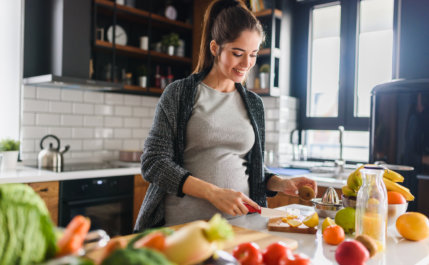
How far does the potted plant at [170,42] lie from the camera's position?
3.95m

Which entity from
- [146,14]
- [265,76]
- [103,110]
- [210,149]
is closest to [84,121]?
[103,110]

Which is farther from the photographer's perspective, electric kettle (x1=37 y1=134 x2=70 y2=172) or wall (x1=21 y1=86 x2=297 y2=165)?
wall (x1=21 y1=86 x2=297 y2=165)

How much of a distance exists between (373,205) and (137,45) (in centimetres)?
328

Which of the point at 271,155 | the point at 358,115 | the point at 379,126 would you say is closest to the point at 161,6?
the point at 271,155

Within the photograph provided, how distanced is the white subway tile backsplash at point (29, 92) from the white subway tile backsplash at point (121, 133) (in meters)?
0.85

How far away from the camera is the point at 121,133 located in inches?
151

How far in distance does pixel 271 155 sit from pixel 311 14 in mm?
1544

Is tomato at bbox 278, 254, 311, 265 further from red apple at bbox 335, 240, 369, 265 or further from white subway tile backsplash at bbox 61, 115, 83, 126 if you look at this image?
white subway tile backsplash at bbox 61, 115, 83, 126

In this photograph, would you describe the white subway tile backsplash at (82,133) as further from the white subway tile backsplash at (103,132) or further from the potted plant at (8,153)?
the potted plant at (8,153)

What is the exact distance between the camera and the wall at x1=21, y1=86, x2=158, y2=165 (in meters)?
3.17

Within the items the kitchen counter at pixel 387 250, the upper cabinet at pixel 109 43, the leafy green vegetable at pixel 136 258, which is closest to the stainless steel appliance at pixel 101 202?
the upper cabinet at pixel 109 43

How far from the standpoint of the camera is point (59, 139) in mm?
3322

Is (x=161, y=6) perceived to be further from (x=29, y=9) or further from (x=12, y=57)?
(x=12, y=57)

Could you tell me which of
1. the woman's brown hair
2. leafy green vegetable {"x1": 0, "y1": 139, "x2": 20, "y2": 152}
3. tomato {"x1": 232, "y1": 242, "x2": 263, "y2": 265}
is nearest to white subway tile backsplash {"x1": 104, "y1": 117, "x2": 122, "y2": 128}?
leafy green vegetable {"x1": 0, "y1": 139, "x2": 20, "y2": 152}
